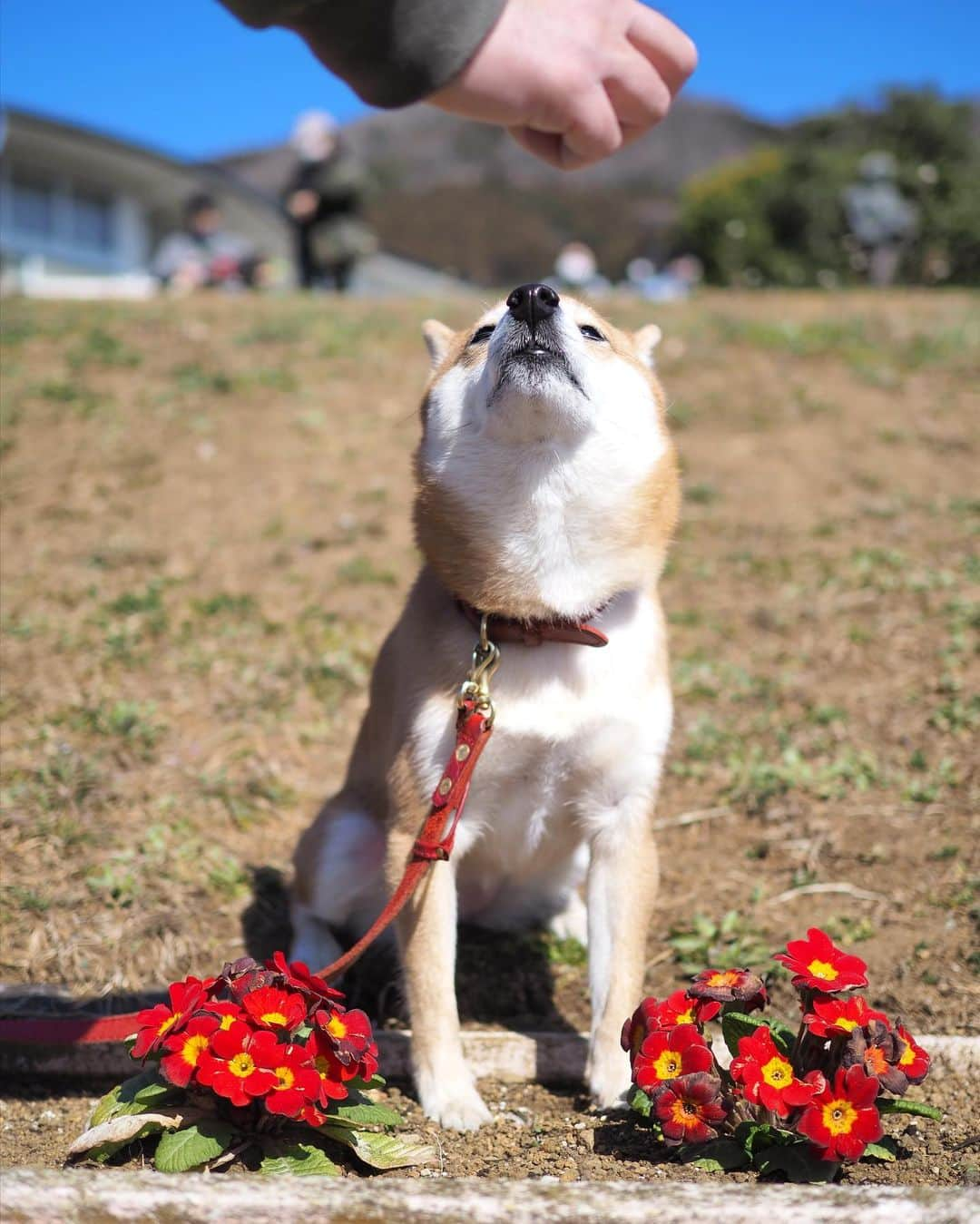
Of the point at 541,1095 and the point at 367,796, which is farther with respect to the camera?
the point at 367,796

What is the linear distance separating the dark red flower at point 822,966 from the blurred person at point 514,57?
65.2 inches

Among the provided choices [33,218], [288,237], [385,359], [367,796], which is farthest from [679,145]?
[367,796]

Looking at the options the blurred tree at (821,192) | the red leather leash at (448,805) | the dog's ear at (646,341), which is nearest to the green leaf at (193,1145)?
the red leather leash at (448,805)

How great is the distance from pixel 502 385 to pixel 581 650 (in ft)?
2.06

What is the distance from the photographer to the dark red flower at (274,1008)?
2.06m

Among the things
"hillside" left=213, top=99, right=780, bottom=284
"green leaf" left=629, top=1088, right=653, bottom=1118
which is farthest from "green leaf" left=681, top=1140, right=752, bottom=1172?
"hillside" left=213, top=99, right=780, bottom=284

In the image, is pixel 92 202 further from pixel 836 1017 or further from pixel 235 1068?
pixel 836 1017

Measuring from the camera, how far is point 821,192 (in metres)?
25.8

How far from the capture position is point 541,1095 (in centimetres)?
266

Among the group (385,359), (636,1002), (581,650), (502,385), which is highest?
(385,359)

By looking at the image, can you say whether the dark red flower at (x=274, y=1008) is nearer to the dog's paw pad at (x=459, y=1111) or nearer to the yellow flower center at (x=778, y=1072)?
the dog's paw pad at (x=459, y=1111)

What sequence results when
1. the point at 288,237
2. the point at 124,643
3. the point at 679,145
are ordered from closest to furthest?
the point at 124,643
the point at 288,237
the point at 679,145

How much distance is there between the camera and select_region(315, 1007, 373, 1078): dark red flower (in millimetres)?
2090

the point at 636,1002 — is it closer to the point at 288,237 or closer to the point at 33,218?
the point at 33,218
